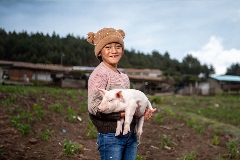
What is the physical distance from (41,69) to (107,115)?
31.5 metres

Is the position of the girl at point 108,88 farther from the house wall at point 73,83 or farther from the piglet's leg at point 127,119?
the house wall at point 73,83

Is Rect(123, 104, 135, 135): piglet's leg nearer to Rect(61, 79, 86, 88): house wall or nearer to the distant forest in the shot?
the distant forest

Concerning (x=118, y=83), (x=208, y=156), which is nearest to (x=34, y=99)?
(x=208, y=156)

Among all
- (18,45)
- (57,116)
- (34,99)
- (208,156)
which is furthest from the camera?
(18,45)

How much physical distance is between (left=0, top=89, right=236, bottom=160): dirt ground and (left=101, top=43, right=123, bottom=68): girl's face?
3.14m

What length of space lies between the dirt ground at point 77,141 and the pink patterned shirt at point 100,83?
10.1 ft

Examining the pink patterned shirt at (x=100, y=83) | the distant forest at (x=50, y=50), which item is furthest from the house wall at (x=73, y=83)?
the pink patterned shirt at (x=100, y=83)

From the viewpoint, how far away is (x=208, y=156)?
239 inches

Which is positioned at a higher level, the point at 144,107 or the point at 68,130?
the point at 144,107

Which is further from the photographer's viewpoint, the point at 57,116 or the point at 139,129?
the point at 57,116

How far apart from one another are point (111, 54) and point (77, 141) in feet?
13.6

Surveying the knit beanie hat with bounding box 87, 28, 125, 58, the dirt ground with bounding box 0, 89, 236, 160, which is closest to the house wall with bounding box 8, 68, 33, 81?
the dirt ground with bounding box 0, 89, 236, 160

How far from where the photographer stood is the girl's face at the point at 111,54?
2673mm

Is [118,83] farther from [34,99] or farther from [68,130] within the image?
[34,99]
